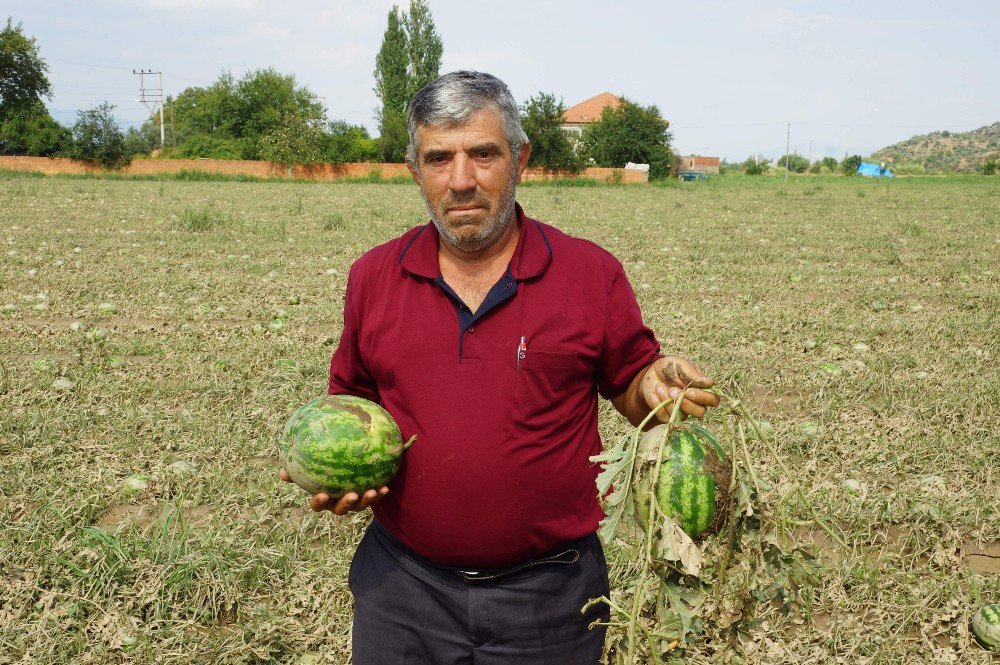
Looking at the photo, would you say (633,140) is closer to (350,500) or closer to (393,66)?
(393,66)

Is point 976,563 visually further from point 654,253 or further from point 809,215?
point 809,215

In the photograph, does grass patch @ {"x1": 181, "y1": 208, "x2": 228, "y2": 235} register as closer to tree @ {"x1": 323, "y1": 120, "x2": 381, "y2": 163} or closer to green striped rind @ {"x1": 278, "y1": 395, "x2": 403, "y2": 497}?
green striped rind @ {"x1": 278, "y1": 395, "x2": 403, "y2": 497}

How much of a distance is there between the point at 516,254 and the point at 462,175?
287 mm

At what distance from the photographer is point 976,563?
141 inches

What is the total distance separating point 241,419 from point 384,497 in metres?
2.74

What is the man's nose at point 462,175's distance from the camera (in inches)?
90.0

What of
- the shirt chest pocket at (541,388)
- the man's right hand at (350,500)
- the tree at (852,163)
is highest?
the tree at (852,163)

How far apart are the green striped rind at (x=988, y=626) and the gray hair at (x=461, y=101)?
268 centimetres

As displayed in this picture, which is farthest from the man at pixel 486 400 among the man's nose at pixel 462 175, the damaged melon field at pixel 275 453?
the damaged melon field at pixel 275 453

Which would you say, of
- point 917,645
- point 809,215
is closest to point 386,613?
point 917,645

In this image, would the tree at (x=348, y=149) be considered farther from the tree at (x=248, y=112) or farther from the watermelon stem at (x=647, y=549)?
the watermelon stem at (x=647, y=549)

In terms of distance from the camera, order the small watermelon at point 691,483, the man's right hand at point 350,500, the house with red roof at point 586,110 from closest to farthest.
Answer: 1. the small watermelon at point 691,483
2. the man's right hand at point 350,500
3. the house with red roof at point 586,110

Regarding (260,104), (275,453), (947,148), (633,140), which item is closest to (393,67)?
(260,104)

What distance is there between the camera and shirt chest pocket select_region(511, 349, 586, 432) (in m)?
2.19
